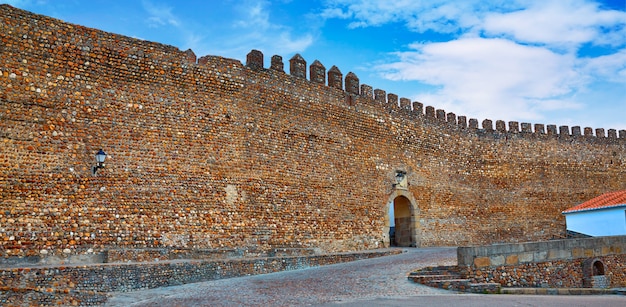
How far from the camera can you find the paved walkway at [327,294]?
782 centimetres

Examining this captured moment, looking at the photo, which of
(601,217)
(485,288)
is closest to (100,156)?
(485,288)

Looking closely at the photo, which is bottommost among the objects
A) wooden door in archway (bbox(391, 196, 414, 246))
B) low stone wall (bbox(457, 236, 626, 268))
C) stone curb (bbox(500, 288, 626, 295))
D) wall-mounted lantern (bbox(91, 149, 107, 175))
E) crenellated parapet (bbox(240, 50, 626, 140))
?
stone curb (bbox(500, 288, 626, 295))

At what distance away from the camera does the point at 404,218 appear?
764 inches

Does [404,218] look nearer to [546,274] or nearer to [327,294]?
[546,274]

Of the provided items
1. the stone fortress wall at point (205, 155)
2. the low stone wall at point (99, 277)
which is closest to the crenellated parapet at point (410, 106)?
the stone fortress wall at point (205, 155)

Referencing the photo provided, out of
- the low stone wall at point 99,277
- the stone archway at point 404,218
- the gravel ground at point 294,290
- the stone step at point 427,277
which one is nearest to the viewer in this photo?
the gravel ground at point 294,290

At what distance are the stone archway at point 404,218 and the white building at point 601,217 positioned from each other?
5.54m

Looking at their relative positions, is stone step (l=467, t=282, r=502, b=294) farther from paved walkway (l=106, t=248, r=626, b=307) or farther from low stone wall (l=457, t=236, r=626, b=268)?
low stone wall (l=457, t=236, r=626, b=268)

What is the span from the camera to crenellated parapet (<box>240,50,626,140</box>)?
1623 cm

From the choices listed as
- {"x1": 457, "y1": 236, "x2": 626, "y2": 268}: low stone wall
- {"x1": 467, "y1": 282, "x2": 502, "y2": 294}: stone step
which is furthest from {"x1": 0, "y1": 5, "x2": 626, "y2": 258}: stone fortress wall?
{"x1": 467, "y1": 282, "x2": 502, "y2": 294}: stone step

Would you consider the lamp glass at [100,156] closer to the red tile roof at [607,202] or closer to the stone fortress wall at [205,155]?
the stone fortress wall at [205,155]

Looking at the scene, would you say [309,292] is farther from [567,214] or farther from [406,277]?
[567,214]

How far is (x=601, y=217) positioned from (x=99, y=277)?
15.2 metres

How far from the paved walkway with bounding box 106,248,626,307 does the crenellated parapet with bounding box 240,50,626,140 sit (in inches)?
245
